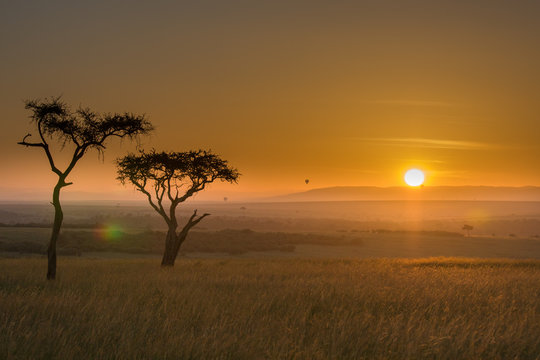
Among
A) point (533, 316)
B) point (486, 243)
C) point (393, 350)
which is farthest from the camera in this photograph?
point (486, 243)

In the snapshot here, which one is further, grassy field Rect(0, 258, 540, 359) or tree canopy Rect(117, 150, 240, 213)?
tree canopy Rect(117, 150, 240, 213)

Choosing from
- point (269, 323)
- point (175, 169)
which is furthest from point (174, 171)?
point (269, 323)

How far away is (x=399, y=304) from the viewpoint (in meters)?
11.4

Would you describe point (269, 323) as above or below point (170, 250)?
below

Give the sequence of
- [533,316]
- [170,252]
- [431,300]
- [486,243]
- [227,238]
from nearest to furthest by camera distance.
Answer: [533,316], [431,300], [170,252], [227,238], [486,243]

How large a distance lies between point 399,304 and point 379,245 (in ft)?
163

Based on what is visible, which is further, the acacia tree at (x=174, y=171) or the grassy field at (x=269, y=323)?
the acacia tree at (x=174, y=171)

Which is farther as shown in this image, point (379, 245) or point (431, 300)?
point (379, 245)

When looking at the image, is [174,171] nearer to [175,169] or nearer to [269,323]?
[175,169]

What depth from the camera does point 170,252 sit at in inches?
940

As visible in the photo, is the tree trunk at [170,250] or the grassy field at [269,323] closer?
the grassy field at [269,323]

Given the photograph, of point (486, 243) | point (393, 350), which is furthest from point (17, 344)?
point (486, 243)

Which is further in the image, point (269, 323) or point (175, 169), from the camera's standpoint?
point (175, 169)

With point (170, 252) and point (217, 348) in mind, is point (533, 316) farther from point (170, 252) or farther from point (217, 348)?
point (170, 252)
